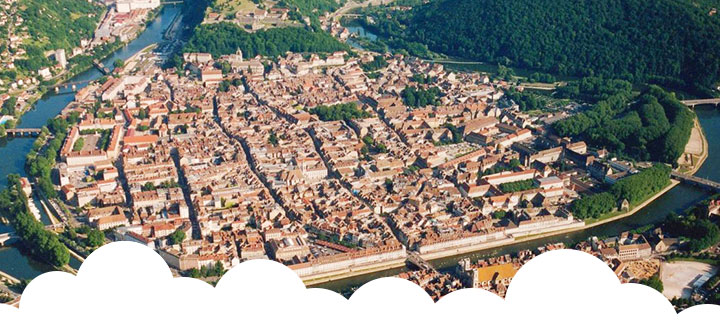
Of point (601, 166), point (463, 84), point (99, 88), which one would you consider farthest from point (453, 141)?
point (99, 88)

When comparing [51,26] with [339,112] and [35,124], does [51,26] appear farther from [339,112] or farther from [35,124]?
[339,112]

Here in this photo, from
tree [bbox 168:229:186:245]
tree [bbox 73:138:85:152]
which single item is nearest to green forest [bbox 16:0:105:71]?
tree [bbox 73:138:85:152]

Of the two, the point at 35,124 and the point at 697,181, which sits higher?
the point at 697,181

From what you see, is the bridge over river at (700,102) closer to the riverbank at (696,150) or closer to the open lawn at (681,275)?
the riverbank at (696,150)

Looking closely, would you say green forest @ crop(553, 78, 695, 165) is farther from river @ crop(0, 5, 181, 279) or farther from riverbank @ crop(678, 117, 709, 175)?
river @ crop(0, 5, 181, 279)

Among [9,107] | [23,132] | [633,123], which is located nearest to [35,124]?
[23,132]
